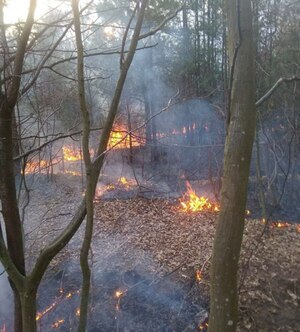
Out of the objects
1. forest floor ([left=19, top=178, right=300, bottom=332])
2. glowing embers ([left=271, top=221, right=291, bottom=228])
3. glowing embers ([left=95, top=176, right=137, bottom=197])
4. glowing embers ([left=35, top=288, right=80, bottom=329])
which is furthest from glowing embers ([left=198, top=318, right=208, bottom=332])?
→ glowing embers ([left=95, top=176, right=137, bottom=197])

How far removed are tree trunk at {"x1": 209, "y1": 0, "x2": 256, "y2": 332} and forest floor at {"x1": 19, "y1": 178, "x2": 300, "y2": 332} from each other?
224cm

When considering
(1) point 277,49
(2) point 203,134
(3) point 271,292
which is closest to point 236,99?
(3) point 271,292

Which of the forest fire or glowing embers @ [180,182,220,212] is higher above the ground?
glowing embers @ [180,182,220,212]

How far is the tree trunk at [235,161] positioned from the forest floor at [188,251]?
2238 mm

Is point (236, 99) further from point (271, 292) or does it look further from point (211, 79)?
point (211, 79)

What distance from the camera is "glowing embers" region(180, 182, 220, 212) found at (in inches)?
408

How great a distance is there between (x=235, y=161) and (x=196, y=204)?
8.57 m

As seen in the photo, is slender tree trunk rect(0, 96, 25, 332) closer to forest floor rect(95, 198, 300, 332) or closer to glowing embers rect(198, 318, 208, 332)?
forest floor rect(95, 198, 300, 332)

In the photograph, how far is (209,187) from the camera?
12266 millimetres

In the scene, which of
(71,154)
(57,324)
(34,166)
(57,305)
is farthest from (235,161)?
(71,154)

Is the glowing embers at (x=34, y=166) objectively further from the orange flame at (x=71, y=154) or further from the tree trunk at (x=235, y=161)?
the orange flame at (x=71, y=154)

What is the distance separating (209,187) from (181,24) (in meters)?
10.7

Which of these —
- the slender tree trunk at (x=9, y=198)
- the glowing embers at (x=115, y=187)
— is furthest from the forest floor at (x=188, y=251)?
the slender tree trunk at (x=9, y=198)

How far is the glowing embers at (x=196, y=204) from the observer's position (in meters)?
10.4
